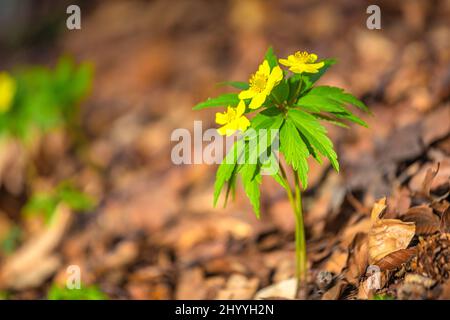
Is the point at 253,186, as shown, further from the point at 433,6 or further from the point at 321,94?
the point at 433,6

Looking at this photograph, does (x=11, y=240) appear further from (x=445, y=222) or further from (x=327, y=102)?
(x=445, y=222)

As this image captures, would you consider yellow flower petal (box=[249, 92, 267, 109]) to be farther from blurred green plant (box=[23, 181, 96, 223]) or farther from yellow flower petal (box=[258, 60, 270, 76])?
blurred green plant (box=[23, 181, 96, 223])

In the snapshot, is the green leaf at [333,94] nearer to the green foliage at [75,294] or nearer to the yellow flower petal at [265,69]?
the yellow flower petal at [265,69]

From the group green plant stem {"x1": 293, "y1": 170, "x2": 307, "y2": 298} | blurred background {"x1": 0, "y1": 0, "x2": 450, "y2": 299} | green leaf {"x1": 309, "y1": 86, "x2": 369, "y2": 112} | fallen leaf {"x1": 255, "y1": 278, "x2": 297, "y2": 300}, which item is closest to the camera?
green leaf {"x1": 309, "y1": 86, "x2": 369, "y2": 112}

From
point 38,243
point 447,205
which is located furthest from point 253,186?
point 38,243

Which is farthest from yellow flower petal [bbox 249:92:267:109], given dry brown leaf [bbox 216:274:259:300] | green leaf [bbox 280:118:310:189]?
dry brown leaf [bbox 216:274:259:300]
